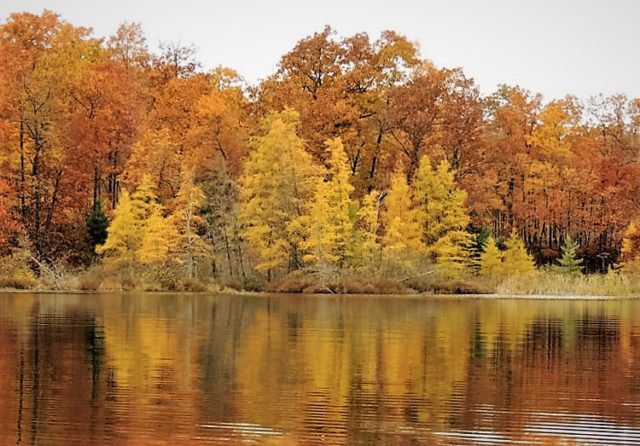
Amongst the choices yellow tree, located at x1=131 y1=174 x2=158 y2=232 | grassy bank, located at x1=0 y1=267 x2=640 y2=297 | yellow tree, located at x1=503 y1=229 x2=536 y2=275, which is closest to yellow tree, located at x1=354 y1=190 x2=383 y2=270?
grassy bank, located at x1=0 y1=267 x2=640 y2=297

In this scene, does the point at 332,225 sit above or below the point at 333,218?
below

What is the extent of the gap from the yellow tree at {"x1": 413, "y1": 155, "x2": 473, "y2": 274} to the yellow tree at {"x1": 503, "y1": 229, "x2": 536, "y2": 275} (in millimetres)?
2207

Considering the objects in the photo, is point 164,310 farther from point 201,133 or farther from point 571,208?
point 571,208

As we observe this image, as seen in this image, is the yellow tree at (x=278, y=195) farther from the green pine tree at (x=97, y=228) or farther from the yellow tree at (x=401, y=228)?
the green pine tree at (x=97, y=228)

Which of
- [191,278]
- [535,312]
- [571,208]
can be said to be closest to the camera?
[535,312]

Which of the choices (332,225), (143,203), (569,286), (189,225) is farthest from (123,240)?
(569,286)

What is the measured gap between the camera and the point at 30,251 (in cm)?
5238

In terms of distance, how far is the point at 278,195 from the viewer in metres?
51.3

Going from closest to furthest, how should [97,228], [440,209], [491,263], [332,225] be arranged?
[332,225] → [97,228] → [440,209] → [491,263]

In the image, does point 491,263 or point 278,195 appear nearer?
point 278,195

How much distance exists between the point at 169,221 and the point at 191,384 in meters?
35.7

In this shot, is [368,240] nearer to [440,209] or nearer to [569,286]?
[440,209]

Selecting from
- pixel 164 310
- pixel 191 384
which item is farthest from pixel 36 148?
pixel 191 384

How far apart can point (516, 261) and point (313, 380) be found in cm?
3921
